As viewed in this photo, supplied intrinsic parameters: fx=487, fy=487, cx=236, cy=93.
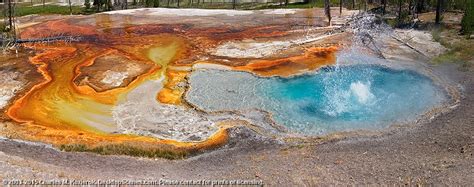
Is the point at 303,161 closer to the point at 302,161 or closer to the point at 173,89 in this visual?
the point at 302,161

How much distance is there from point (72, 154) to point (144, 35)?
19.3 meters

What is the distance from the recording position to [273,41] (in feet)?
100

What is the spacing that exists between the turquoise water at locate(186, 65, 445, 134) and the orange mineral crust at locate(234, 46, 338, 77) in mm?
762

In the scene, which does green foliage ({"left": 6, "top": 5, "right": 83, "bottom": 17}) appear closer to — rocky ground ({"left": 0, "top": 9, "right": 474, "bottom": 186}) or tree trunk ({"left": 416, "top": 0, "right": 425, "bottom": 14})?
tree trunk ({"left": 416, "top": 0, "right": 425, "bottom": 14})

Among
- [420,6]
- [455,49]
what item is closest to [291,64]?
[455,49]

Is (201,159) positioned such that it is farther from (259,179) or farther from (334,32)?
(334,32)

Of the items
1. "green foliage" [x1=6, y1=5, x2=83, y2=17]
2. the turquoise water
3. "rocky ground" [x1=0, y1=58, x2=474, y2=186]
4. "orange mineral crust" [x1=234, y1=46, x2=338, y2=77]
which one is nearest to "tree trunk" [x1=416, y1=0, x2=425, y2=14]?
"orange mineral crust" [x1=234, y1=46, x2=338, y2=77]

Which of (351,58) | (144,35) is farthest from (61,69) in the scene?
(351,58)

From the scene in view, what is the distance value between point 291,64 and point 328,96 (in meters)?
4.75

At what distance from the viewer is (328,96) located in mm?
21359

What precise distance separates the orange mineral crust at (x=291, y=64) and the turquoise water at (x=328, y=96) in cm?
76

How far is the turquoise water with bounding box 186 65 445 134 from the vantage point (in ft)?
61.2

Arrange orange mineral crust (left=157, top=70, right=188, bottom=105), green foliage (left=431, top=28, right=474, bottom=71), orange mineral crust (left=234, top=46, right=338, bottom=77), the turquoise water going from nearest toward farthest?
the turquoise water < orange mineral crust (left=157, top=70, right=188, bottom=105) < green foliage (left=431, top=28, right=474, bottom=71) < orange mineral crust (left=234, top=46, right=338, bottom=77)

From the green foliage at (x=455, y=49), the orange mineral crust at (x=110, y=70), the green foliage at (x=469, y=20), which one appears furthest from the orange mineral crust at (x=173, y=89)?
the green foliage at (x=469, y=20)
